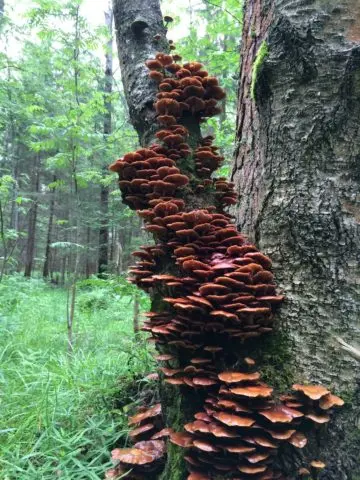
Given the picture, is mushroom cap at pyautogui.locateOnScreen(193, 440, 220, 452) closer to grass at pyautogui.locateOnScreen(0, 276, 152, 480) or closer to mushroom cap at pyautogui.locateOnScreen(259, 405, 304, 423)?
mushroom cap at pyautogui.locateOnScreen(259, 405, 304, 423)

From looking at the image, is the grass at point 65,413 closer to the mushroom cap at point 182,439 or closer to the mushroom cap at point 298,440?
the mushroom cap at point 182,439

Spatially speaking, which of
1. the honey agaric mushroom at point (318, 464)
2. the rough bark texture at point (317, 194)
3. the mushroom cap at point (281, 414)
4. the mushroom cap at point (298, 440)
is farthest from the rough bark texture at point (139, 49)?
the honey agaric mushroom at point (318, 464)

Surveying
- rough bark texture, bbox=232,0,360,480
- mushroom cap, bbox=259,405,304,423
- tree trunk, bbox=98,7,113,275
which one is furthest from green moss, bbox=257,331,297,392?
tree trunk, bbox=98,7,113,275

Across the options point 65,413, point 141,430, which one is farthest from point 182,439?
point 65,413

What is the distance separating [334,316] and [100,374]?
8.43 feet

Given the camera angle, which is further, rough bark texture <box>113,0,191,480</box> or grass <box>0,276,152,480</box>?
rough bark texture <box>113,0,191,480</box>

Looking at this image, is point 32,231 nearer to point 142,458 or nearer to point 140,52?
point 140,52

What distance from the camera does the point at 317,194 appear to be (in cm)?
187

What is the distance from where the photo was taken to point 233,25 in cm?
764

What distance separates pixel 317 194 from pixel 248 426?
1152 mm

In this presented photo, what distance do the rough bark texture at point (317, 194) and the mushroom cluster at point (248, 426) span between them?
0.12m

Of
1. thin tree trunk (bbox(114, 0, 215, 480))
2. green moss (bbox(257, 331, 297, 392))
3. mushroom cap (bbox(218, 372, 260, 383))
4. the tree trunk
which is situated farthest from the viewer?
the tree trunk

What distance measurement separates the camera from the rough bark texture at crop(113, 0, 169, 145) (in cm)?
273

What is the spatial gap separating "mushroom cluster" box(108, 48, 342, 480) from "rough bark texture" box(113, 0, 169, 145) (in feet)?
0.64
